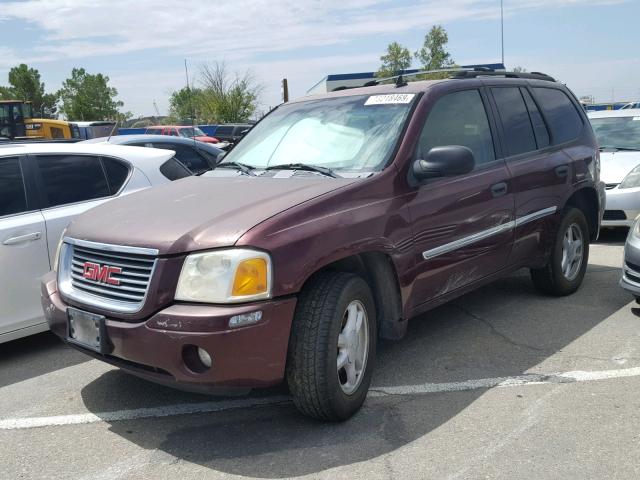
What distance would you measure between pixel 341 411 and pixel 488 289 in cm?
316

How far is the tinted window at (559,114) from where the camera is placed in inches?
221

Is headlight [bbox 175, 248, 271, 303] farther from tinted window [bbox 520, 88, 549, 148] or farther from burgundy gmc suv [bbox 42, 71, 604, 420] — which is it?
tinted window [bbox 520, 88, 549, 148]

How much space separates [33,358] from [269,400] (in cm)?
201

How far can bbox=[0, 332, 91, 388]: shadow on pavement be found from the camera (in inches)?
179

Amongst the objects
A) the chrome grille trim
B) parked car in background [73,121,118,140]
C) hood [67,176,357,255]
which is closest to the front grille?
hood [67,176,357,255]

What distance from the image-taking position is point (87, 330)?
11.4ft

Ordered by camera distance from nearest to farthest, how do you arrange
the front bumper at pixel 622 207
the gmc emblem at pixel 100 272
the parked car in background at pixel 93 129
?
1. the gmc emblem at pixel 100 272
2. the front bumper at pixel 622 207
3. the parked car in background at pixel 93 129

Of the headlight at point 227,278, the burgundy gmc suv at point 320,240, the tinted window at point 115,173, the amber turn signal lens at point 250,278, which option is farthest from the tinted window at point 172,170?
the amber turn signal lens at point 250,278

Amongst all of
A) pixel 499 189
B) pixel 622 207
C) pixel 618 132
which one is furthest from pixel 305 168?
pixel 618 132

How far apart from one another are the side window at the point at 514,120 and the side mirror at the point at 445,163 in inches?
45.0

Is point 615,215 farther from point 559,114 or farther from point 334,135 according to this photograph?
point 334,135

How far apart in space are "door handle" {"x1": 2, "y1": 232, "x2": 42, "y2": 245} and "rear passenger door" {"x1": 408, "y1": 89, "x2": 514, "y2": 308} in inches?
106

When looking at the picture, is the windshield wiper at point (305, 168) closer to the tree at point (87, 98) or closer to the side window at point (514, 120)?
the side window at point (514, 120)

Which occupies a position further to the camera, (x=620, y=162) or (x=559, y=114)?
(x=620, y=162)
